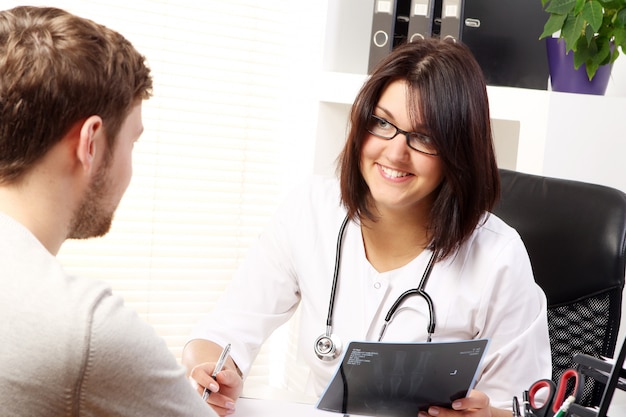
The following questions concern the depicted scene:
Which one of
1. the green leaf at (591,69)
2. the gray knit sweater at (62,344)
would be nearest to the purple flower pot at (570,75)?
the green leaf at (591,69)

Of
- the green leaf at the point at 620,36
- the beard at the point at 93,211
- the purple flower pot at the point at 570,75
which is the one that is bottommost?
the beard at the point at 93,211

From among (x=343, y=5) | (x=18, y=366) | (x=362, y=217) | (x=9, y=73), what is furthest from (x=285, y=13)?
(x=18, y=366)

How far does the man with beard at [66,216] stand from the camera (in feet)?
2.54

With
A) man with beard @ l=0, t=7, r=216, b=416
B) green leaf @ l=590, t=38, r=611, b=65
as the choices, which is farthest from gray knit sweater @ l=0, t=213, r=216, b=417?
green leaf @ l=590, t=38, r=611, b=65

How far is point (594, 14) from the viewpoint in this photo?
2027 mm

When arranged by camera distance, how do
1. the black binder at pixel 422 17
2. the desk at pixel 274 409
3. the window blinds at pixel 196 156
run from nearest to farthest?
the desk at pixel 274 409
the black binder at pixel 422 17
the window blinds at pixel 196 156

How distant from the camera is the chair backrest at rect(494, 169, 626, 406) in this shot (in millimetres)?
1596

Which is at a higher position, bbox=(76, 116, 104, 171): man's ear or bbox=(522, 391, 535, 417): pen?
bbox=(76, 116, 104, 171): man's ear

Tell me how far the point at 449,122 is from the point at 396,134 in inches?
4.2

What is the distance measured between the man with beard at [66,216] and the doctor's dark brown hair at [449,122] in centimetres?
66

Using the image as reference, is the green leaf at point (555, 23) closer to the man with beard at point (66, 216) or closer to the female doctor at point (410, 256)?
the female doctor at point (410, 256)

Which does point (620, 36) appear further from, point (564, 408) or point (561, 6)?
point (564, 408)

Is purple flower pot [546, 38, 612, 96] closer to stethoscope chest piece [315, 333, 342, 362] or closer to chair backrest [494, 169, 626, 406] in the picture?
chair backrest [494, 169, 626, 406]

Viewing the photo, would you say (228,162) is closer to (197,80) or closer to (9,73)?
(197,80)
